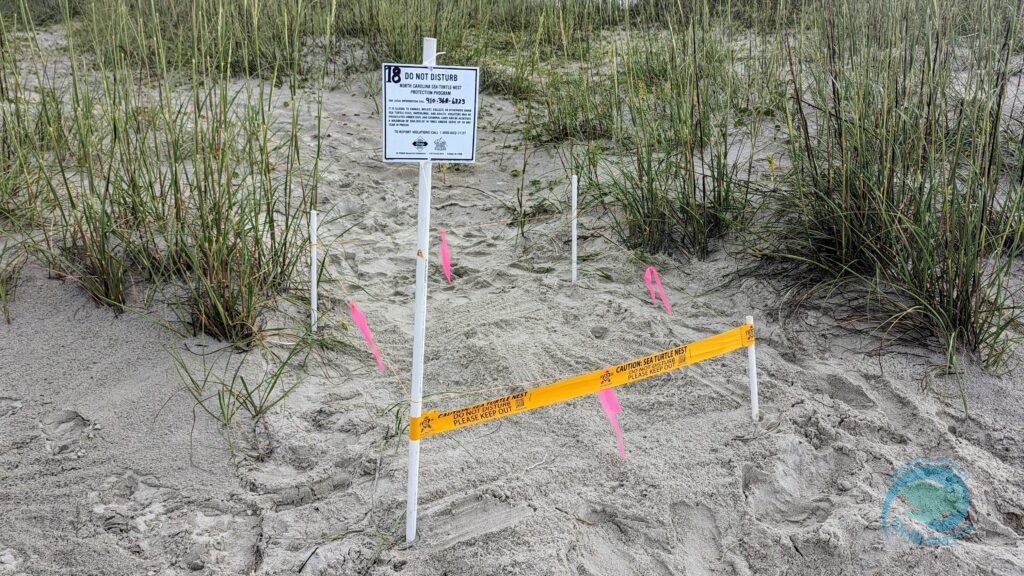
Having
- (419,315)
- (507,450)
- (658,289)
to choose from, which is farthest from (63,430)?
(658,289)

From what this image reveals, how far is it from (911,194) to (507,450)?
1.87 m

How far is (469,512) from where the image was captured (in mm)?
2115

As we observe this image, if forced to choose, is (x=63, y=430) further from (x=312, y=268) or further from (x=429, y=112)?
(x=429, y=112)

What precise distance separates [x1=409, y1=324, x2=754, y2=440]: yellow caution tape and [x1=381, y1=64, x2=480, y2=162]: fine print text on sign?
67 cm

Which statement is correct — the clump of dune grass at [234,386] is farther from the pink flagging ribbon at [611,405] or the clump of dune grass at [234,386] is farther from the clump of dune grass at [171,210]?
the pink flagging ribbon at [611,405]

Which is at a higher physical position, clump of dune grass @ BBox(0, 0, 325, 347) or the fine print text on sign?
the fine print text on sign

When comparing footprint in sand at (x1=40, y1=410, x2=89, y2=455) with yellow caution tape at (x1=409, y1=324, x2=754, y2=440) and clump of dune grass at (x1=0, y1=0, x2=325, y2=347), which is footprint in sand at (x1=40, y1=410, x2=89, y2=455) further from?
yellow caution tape at (x1=409, y1=324, x2=754, y2=440)

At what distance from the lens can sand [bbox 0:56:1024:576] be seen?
6.46 feet

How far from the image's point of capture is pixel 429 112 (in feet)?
6.27

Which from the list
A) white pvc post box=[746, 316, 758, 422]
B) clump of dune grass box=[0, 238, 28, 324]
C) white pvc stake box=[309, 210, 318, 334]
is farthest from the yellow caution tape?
clump of dune grass box=[0, 238, 28, 324]

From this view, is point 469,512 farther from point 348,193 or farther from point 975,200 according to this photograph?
point 348,193

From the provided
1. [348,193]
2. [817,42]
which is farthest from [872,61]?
[348,193]

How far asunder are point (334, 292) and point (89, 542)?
4.93 feet

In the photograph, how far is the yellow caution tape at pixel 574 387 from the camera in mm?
2002
